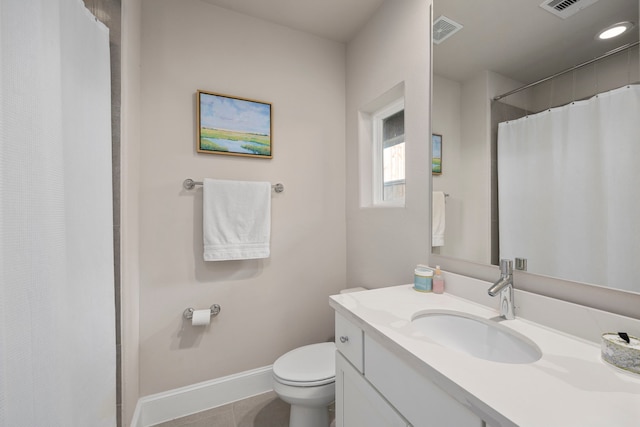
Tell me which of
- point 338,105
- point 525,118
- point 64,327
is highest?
point 338,105

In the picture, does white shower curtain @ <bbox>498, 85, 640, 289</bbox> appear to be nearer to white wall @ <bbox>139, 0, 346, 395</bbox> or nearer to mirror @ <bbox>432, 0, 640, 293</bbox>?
mirror @ <bbox>432, 0, 640, 293</bbox>

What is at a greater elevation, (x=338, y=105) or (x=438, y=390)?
(x=338, y=105)

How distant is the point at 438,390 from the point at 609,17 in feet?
3.76

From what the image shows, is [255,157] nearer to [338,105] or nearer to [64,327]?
[338,105]

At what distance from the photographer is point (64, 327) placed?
60cm

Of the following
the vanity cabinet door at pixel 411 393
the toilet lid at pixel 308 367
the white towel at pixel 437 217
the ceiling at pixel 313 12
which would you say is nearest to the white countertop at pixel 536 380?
the vanity cabinet door at pixel 411 393

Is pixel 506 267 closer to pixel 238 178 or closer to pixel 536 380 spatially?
pixel 536 380

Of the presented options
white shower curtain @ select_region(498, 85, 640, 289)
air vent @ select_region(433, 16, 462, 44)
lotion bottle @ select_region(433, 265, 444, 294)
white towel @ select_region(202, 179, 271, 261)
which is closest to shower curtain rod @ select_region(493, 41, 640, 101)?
white shower curtain @ select_region(498, 85, 640, 289)

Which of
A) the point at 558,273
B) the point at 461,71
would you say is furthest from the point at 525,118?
the point at 558,273

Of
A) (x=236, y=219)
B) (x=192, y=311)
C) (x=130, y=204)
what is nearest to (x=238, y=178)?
(x=236, y=219)

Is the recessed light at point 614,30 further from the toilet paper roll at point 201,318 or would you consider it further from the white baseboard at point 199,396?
the white baseboard at point 199,396

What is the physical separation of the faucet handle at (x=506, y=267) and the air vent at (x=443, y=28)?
3.38ft

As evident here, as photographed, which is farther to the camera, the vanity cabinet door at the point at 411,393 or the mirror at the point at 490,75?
the mirror at the point at 490,75

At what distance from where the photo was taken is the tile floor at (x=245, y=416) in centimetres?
145
